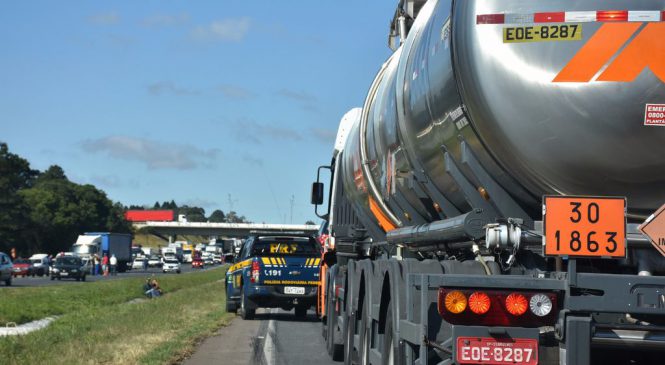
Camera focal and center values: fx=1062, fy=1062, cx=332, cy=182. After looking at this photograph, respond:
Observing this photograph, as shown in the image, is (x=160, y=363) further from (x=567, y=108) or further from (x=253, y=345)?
(x=567, y=108)

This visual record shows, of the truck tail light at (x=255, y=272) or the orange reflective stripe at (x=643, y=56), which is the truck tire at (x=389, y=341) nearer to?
the orange reflective stripe at (x=643, y=56)

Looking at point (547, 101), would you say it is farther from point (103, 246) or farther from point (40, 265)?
point (103, 246)

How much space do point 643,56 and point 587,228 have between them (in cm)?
124

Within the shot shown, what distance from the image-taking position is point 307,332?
20.9 m

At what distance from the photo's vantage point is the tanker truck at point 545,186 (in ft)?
19.4

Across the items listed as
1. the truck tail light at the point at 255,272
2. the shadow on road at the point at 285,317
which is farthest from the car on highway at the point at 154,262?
the truck tail light at the point at 255,272

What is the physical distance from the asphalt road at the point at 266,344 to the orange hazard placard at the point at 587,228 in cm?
937

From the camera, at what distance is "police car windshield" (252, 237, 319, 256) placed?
2442 centimetres

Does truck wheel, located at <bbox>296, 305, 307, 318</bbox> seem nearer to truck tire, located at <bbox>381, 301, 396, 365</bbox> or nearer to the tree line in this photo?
truck tire, located at <bbox>381, 301, 396, 365</bbox>

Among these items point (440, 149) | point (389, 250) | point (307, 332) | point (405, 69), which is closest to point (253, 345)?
point (307, 332)

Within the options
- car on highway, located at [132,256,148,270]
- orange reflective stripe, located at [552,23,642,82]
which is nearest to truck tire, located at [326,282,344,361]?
orange reflective stripe, located at [552,23,642,82]

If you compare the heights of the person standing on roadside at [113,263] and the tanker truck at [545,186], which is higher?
the tanker truck at [545,186]

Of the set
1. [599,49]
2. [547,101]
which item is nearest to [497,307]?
[547,101]

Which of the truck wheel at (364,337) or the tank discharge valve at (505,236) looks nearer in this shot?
the tank discharge valve at (505,236)
